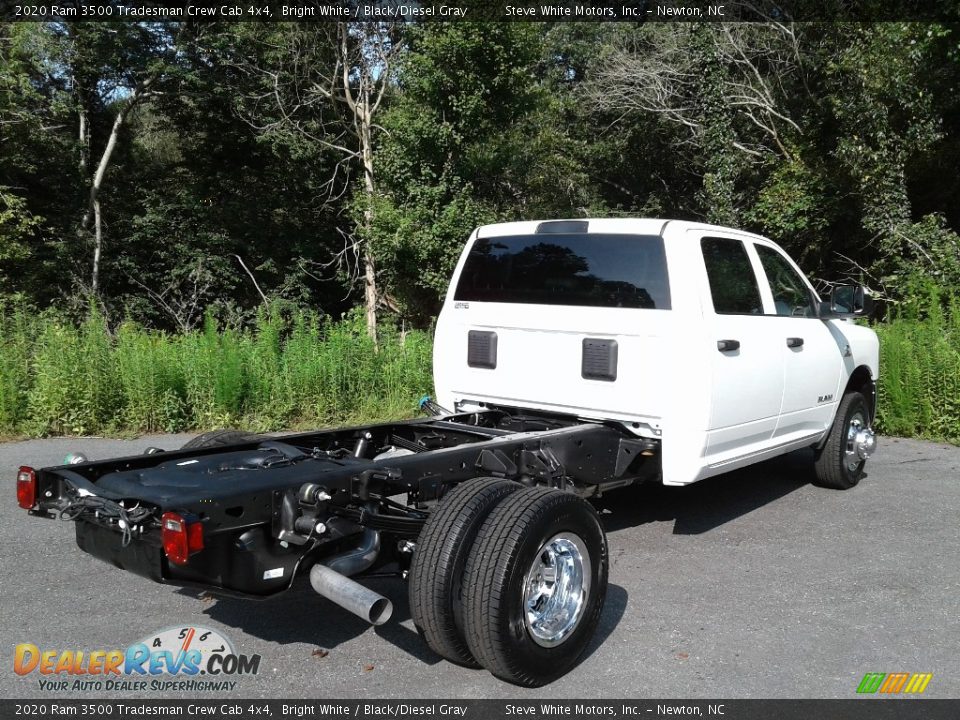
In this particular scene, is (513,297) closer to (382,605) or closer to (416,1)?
(382,605)

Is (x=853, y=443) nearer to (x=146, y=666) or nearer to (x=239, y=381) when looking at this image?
(x=146, y=666)

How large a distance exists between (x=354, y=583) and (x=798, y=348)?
4.26 m

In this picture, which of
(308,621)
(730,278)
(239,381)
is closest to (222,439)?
(308,621)

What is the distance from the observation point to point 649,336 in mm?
5168

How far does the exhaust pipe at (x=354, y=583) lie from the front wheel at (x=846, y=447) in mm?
4801

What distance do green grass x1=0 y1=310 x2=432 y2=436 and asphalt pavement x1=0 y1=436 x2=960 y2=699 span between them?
3095 mm

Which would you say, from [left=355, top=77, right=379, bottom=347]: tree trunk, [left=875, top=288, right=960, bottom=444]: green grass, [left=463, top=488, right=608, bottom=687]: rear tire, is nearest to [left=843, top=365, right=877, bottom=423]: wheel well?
[left=875, top=288, right=960, bottom=444]: green grass

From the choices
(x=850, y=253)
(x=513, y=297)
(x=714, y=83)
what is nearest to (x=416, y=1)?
(x=714, y=83)

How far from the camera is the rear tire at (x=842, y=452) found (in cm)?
713

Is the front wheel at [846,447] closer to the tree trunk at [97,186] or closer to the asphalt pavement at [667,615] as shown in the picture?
the asphalt pavement at [667,615]

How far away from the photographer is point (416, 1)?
19.2m

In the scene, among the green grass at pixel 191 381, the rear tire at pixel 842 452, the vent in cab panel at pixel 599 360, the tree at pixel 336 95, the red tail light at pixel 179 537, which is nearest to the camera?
the red tail light at pixel 179 537

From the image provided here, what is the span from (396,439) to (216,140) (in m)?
22.8

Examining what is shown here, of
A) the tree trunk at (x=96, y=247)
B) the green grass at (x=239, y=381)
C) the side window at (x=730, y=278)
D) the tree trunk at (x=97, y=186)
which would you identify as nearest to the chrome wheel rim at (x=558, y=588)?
the side window at (x=730, y=278)
